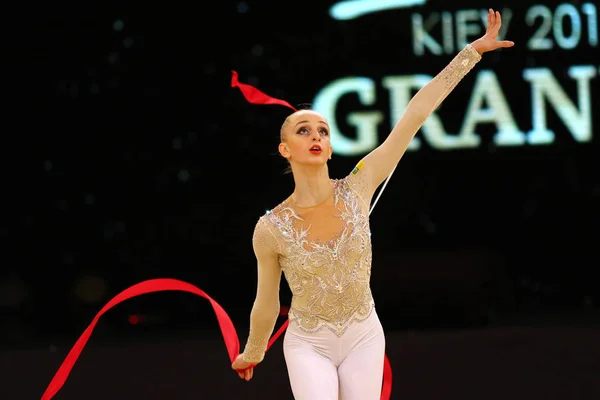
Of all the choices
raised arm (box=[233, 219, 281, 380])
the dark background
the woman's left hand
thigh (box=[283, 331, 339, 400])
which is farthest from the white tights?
the dark background

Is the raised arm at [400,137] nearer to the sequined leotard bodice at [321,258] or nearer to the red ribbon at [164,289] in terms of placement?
the sequined leotard bodice at [321,258]

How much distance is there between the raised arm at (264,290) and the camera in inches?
103

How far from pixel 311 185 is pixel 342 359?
20.8 inches

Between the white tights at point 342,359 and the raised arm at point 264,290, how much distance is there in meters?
0.12

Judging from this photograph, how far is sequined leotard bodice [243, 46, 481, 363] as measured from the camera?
2.58 metres

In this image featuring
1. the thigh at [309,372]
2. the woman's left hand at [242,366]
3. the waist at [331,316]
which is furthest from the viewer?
the woman's left hand at [242,366]

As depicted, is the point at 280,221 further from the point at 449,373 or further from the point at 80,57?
the point at 80,57

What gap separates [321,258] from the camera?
2.58 m

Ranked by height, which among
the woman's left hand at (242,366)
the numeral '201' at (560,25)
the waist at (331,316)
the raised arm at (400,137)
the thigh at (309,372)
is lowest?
the woman's left hand at (242,366)

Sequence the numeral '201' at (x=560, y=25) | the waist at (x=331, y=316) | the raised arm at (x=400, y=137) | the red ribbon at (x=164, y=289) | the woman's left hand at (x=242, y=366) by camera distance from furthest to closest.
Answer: the numeral '201' at (x=560, y=25), the red ribbon at (x=164, y=289), the woman's left hand at (x=242, y=366), the raised arm at (x=400, y=137), the waist at (x=331, y=316)

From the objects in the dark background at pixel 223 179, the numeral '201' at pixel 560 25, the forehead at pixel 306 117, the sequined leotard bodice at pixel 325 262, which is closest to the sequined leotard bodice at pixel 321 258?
the sequined leotard bodice at pixel 325 262

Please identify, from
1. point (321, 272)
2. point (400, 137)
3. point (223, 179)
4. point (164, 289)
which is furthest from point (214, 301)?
point (223, 179)

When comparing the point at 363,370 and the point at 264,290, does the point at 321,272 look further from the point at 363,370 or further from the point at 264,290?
the point at 363,370

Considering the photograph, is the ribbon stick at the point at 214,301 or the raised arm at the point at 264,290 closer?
the raised arm at the point at 264,290
